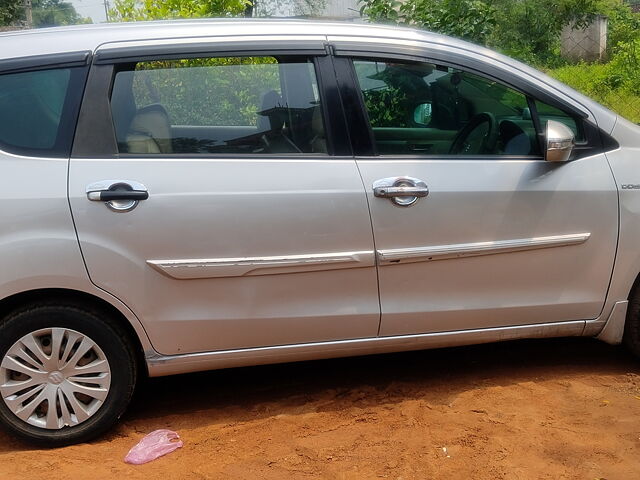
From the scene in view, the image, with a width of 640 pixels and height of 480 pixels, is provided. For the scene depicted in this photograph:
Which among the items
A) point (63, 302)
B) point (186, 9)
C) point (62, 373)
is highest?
point (186, 9)

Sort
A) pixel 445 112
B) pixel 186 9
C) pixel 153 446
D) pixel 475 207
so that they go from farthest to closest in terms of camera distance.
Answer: pixel 186 9 < pixel 445 112 < pixel 475 207 < pixel 153 446

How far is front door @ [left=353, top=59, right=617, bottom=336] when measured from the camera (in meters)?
3.55

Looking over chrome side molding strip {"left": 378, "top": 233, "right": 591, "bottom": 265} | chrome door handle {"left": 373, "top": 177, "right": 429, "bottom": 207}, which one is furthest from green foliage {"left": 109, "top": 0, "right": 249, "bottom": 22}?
chrome side molding strip {"left": 378, "top": 233, "right": 591, "bottom": 265}

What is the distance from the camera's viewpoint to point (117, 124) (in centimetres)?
341

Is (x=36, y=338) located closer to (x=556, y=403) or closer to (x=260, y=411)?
(x=260, y=411)

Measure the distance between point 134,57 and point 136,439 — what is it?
176 cm

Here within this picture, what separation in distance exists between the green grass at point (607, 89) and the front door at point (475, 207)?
215 inches

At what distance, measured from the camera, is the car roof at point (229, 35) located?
3.41m

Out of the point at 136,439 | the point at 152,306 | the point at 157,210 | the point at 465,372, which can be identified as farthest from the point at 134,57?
the point at 465,372

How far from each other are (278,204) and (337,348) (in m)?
0.76

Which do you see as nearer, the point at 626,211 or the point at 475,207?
the point at 475,207

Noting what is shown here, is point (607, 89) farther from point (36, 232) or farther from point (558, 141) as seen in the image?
point (36, 232)

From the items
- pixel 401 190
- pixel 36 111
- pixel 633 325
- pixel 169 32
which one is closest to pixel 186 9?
pixel 169 32

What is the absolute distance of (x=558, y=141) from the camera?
11.6 feet
